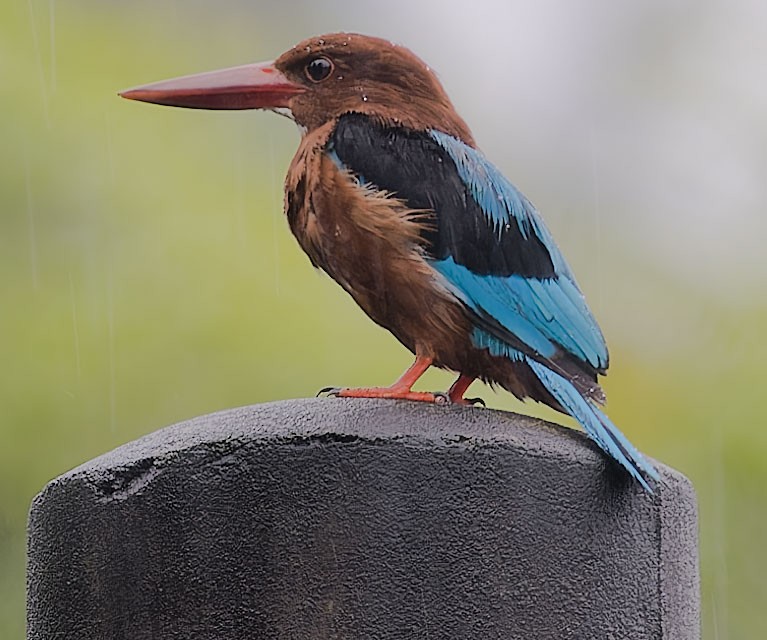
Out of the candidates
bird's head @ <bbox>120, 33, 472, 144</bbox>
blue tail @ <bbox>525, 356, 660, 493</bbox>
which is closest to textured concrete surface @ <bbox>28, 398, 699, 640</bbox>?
blue tail @ <bbox>525, 356, 660, 493</bbox>

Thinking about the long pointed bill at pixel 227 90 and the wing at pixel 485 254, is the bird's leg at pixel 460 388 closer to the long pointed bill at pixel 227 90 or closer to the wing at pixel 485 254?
the wing at pixel 485 254

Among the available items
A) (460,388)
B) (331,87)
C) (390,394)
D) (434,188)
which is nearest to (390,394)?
(390,394)

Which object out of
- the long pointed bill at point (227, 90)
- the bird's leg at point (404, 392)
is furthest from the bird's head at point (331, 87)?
the bird's leg at point (404, 392)

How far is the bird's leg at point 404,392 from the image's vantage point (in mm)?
966

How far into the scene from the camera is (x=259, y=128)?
66.6 inches

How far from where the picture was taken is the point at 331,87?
105cm

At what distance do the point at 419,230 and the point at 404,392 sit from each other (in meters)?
0.17

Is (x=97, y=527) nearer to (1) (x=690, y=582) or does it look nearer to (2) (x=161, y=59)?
(1) (x=690, y=582)

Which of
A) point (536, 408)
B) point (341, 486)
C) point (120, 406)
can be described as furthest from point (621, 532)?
point (120, 406)

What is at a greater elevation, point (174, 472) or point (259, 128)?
point (259, 128)

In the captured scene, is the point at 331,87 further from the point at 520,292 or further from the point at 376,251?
the point at 520,292

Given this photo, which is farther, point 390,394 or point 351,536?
point 390,394

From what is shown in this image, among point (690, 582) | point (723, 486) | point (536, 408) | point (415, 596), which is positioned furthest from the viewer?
point (723, 486)

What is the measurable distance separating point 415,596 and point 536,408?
90cm
